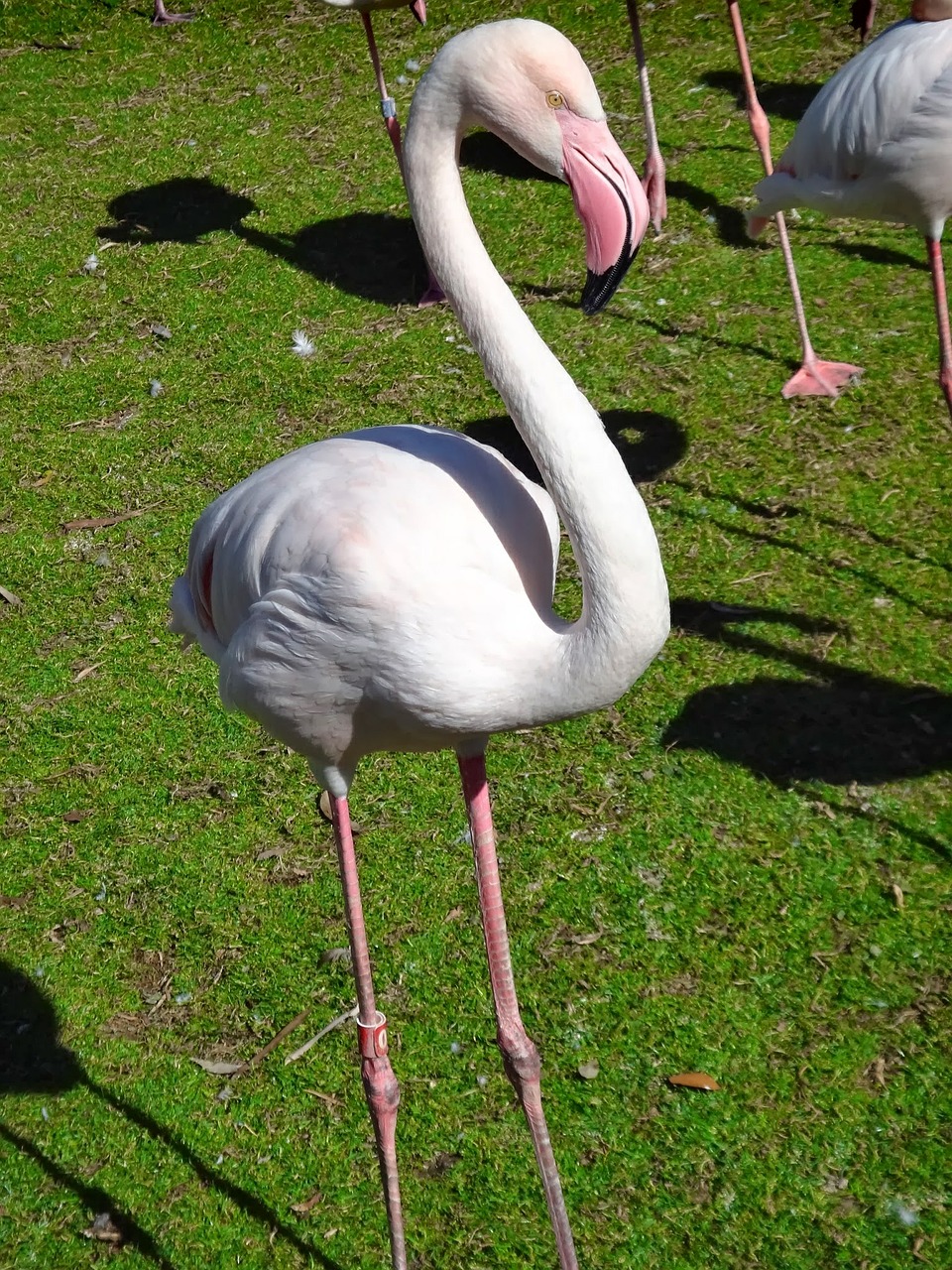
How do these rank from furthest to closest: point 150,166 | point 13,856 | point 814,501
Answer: point 150,166 < point 814,501 < point 13,856

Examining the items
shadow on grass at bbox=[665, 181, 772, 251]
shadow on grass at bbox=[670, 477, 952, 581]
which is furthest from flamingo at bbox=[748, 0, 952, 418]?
shadow on grass at bbox=[665, 181, 772, 251]

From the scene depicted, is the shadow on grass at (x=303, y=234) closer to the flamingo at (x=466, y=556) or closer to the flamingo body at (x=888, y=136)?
the flamingo body at (x=888, y=136)

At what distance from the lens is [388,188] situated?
696 centimetres

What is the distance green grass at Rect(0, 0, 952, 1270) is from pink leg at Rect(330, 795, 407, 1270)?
0.20 meters

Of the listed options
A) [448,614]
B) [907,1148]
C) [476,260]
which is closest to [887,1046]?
[907,1148]

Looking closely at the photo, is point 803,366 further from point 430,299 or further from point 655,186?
point 430,299

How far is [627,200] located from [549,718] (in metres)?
0.91

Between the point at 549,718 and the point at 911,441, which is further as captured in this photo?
the point at 911,441

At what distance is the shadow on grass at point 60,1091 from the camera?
2840mm

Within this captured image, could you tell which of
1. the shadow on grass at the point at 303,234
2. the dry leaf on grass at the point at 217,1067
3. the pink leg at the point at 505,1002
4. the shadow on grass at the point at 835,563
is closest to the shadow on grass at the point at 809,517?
the shadow on grass at the point at 835,563

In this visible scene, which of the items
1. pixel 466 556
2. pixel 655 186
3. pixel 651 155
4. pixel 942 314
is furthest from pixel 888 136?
pixel 466 556

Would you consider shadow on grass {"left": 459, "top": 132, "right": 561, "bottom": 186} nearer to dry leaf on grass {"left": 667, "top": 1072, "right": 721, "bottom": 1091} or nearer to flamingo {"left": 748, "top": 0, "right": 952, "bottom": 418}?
flamingo {"left": 748, "top": 0, "right": 952, "bottom": 418}

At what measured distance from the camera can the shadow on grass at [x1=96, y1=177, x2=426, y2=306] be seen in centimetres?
638

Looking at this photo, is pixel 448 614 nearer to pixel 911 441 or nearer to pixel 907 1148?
pixel 907 1148
